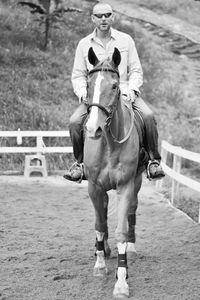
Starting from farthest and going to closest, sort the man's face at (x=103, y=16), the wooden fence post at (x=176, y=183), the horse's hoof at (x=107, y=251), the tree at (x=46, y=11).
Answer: the tree at (x=46, y=11) → the wooden fence post at (x=176, y=183) → the horse's hoof at (x=107, y=251) → the man's face at (x=103, y=16)

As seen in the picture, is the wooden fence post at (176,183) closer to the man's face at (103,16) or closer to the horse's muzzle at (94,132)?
the man's face at (103,16)

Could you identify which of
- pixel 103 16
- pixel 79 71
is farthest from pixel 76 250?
pixel 103 16

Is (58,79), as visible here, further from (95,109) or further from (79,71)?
(95,109)

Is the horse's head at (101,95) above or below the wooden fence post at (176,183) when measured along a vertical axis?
above

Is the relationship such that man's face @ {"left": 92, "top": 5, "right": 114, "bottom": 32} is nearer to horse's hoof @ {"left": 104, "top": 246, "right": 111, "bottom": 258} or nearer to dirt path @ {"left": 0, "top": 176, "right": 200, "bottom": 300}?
horse's hoof @ {"left": 104, "top": 246, "right": 111, "bottom": 258}

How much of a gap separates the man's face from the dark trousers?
3.19ft

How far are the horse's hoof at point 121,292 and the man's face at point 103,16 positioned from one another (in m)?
3.06

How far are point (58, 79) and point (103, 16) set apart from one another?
1501 cm

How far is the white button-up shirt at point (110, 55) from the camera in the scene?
7031mm

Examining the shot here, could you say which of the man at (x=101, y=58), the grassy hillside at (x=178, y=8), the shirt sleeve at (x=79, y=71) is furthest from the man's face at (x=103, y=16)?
the grassy hillside at (x=178, y=8)

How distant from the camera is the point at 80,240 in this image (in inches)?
337

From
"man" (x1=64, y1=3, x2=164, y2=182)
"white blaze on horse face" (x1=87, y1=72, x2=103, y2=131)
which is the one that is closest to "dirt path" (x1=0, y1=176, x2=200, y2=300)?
"man" (x1=64, y1=3, x2=164, y2=182)

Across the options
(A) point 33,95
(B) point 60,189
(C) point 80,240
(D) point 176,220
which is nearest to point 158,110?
(A) point 33,95

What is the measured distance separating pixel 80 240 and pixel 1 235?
1.22m
